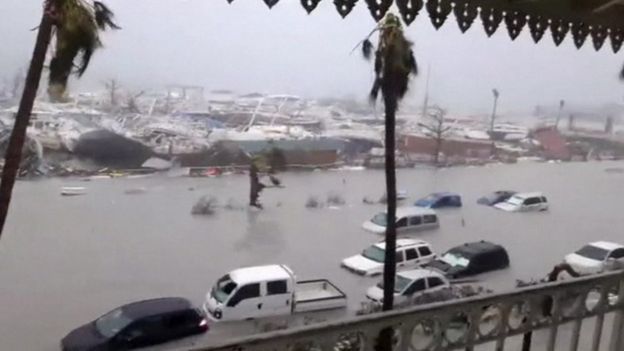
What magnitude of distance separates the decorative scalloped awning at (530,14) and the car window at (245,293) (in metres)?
1.14

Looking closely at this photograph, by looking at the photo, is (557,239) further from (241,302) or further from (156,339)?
(156,339)

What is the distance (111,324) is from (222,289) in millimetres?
363

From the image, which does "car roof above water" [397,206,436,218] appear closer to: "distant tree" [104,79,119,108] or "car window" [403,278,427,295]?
"car window" [403,278,427,295]

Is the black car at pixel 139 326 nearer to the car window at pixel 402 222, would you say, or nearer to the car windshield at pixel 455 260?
the car window at pixel 402 222

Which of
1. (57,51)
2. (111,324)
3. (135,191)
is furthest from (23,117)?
(111,324)

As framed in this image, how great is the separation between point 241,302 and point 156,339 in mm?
290

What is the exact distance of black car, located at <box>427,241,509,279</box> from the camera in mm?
2332

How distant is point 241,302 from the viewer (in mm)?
1978

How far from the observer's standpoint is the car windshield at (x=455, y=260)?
2.35m

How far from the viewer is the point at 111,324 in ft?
5.98

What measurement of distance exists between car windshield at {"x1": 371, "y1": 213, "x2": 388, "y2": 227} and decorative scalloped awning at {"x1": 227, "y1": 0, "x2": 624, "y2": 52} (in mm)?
984

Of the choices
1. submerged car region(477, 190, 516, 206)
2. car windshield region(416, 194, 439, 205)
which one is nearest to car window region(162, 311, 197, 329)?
car windshield region(416, 194, 439, 205)

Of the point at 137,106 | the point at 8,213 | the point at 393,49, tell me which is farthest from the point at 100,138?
the point at 393,49

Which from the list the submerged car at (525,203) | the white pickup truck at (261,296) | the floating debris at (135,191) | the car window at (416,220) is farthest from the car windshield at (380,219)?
the floating debris at (135,191)
